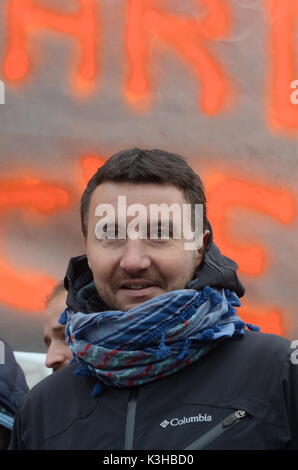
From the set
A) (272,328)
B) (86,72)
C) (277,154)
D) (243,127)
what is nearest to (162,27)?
(86,72)

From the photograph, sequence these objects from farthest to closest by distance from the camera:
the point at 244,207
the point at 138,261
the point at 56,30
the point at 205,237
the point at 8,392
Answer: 1. the point at 56,30
2. the point at 244,207
3. the point at 8,392
4. the point at 205,237
5. the point at 138,261

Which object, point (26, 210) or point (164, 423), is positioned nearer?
point (164, 423)

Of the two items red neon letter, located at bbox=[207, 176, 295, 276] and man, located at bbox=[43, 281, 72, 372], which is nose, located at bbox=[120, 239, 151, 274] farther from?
red neon letter, located at bbox=[207, 176, 295, 276]

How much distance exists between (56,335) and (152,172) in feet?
3.18

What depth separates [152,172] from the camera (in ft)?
4.48

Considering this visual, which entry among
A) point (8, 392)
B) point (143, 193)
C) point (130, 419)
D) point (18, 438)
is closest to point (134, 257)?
point (143, 193)

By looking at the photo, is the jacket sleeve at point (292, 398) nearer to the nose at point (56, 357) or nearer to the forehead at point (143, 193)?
the forehead at point (143, 193)

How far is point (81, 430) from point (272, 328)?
186cm

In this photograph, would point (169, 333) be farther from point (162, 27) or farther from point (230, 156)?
point (162, 27)

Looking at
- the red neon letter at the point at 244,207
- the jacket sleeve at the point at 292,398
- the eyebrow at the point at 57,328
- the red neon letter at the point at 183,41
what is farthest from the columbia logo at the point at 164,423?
the red neon letter at the point at 183,41

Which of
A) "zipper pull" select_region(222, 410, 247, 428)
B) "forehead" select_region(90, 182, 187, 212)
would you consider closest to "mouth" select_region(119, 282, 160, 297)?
"forehead" select_region(90, 182, 187, 212)

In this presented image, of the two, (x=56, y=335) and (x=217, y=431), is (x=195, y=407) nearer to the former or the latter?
(x=217, y=431)

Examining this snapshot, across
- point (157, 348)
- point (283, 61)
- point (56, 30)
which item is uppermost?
point (56, 30)

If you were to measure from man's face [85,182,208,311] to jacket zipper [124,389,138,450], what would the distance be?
17 centimetres
